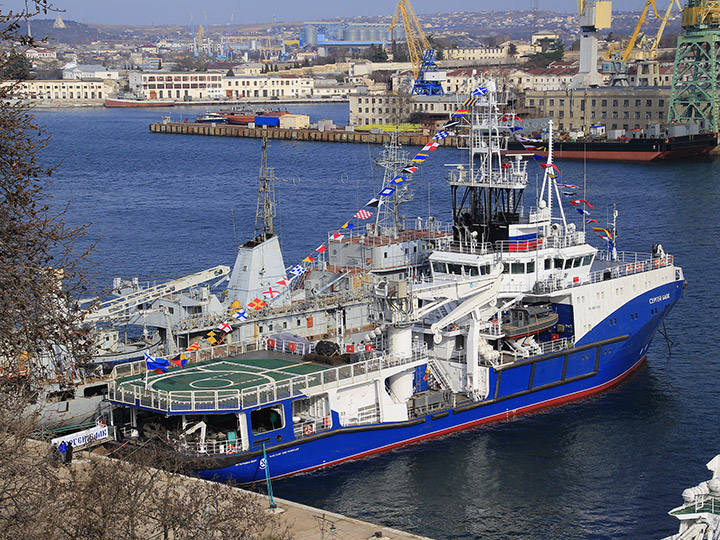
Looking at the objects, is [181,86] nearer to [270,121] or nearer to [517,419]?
[270,121]

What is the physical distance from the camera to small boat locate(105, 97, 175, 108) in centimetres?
18762

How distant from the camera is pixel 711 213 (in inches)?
2494

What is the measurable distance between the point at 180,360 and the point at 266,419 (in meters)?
4.02

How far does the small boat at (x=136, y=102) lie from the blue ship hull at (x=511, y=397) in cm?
16322

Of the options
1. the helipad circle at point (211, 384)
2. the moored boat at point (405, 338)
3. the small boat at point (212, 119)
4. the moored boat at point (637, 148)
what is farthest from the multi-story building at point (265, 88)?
the helipad circle at point (211, 384)

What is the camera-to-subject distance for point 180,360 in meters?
27.9

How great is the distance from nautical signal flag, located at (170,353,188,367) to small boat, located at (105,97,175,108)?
6491 inches

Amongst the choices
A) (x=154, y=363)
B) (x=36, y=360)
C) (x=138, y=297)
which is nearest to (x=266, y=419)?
(x=154, y=363)

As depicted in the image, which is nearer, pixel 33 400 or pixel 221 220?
pixel 33 400

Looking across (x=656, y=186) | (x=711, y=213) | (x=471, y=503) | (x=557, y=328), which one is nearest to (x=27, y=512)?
(x=471, y=503)

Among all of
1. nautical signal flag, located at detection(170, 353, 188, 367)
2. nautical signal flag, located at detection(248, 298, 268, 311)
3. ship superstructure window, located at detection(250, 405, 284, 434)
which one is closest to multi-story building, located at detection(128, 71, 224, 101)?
nautical signal flag, located at detection(248, 298, 268, 311)

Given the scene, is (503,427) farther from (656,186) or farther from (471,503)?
(656,186)

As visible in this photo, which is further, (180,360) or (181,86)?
(181,86)

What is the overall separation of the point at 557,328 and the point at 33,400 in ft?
63.8
